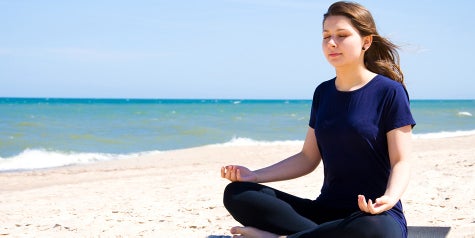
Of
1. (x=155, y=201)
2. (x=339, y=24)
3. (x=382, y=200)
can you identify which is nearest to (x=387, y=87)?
(x=339, y=24)

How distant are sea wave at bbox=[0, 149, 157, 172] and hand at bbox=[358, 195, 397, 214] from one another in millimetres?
12209

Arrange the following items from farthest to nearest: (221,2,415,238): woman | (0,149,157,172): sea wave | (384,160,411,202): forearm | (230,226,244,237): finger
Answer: (0,149,157,172): sea wave
(230,226,244,237): finger
(221,2,415,238): woman
(384,160,411,202): forearm

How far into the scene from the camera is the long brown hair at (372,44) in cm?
331

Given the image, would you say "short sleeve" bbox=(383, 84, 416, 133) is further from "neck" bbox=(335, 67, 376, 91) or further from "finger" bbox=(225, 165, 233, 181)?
"finger" bbox=(225, 165, 233, 181)

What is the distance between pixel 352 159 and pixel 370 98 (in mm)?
323

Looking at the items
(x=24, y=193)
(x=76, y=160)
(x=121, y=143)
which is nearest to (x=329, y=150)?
(x=24, y=193)

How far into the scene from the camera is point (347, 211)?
3324 mm

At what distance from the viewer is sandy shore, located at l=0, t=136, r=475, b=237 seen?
17.7 feet

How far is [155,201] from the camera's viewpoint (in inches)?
279

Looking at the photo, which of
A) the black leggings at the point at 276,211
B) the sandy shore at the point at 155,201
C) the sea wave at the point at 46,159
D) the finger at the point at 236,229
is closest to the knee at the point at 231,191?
the black leggings at the point at 276,211

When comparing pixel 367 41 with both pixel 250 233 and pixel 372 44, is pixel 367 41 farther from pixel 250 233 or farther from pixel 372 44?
pixel 250 233

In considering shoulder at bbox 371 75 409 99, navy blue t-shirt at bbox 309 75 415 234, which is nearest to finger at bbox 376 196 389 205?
navy blue t-shirt at bbox 309 75 415 234

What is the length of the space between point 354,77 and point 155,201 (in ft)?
13.6

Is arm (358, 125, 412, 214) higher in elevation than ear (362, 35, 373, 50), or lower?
lower
